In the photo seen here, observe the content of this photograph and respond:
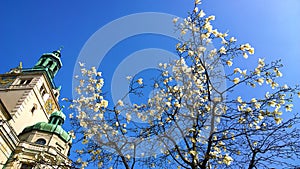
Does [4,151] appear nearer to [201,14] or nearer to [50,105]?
[50,105]

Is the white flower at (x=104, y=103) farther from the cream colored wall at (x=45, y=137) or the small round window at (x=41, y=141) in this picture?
the small round window at (x=41, y=141)

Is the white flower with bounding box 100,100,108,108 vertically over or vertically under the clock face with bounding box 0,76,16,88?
under

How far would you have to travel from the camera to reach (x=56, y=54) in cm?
4750

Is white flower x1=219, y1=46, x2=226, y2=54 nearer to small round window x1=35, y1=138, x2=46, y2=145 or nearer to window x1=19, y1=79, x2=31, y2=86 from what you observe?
small round window x1=35, y1=138, x2=46, y2=145

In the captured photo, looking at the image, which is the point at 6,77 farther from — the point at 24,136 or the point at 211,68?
the point at 211,68

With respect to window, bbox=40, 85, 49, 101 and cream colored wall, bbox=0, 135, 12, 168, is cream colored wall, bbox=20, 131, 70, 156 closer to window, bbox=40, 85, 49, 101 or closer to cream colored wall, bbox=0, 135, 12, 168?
cream colored wall, bbox=0, 135, 12, 168

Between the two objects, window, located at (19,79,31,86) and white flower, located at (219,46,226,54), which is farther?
window, located at (19,79,31,86)

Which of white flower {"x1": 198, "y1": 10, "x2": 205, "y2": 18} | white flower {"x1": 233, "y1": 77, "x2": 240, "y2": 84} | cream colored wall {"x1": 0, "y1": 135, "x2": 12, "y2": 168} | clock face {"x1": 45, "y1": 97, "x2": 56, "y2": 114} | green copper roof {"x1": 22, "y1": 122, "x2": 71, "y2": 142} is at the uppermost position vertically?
clock face {"x1": 45, "y1": 97, "x2": 56, "y2": 114}

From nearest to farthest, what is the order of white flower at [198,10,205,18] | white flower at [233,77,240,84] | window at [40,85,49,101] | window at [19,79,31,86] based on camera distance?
white flower at [233,77,240,84] < white flower at [198,10,205,18] < window at [19,79,31,86] < window at [40,85,49,101]

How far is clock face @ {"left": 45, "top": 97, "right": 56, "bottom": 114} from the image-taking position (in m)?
41.5

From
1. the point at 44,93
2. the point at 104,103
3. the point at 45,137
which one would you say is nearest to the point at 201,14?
the point at 104,103

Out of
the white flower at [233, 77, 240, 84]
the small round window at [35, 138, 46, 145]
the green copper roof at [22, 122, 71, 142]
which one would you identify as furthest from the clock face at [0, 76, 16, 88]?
the white flower at [233, 77, 240, 84]

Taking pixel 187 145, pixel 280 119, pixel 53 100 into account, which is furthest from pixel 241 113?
pixel 53 100

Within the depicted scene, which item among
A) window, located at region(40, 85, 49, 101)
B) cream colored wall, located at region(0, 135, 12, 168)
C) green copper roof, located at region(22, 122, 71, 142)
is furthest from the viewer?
window, located at region(40, 85, 49, 101)
